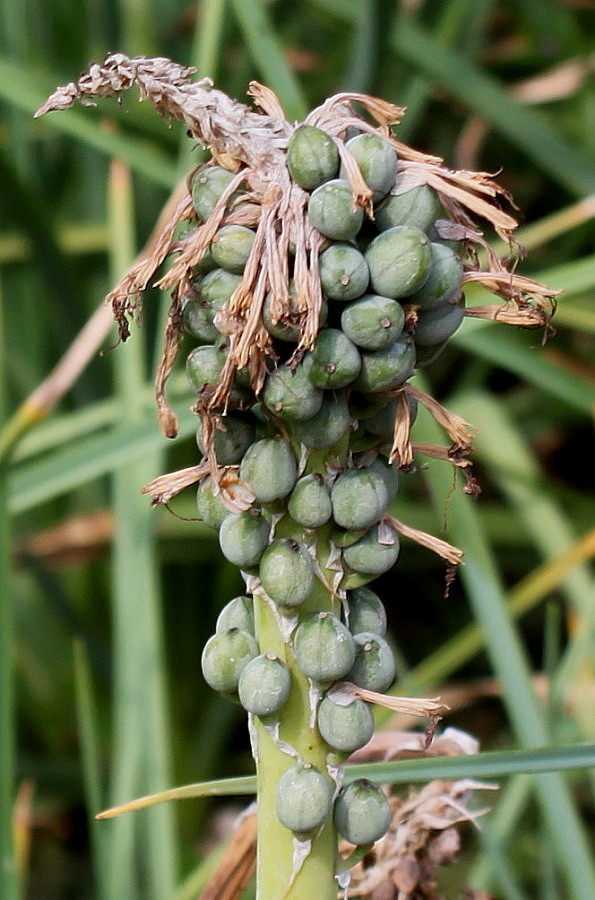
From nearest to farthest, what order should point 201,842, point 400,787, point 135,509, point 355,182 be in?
point 355,182
point 400,787
point 135,509
point 201,842

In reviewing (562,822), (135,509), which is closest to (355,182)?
(562,822)

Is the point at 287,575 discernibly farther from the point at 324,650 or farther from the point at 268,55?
the point at 268,55

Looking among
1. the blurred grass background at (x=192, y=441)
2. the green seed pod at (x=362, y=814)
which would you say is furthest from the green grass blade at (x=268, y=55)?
the green seed pod at (x=362, y=814)

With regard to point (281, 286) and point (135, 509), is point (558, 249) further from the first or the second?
point (281, 286)

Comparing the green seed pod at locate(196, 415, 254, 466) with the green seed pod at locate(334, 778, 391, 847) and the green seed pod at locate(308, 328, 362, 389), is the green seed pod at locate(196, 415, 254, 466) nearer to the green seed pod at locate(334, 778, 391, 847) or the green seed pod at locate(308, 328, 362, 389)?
the green seed pod at locate(308, 328, 362, 389)

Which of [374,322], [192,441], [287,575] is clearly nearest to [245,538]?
[287,575]

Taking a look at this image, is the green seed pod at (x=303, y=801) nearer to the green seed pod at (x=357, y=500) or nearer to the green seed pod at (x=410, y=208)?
the green seed pod at (x=357, y=500)

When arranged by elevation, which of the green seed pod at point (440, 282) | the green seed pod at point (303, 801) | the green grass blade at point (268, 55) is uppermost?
the green grass blade at point (268, 55)

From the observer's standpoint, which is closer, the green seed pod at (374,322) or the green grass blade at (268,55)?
the green seed pod at (374,322)
